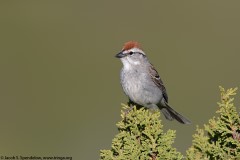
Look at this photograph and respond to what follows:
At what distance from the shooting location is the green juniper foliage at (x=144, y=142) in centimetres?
363

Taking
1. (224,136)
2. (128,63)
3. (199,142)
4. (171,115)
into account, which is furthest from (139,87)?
(224,136)

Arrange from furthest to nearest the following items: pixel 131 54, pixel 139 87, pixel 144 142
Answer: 1. pixel 139 87
2. pixel 131 54
3. pixel 144 142

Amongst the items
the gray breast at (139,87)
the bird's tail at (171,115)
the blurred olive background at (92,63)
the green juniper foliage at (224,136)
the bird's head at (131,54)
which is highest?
the blurred olive background at (92,63)

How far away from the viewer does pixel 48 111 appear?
13406mm

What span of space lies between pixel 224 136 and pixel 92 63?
13.4 metres

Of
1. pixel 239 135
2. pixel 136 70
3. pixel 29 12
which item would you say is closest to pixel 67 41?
pixel 29 12

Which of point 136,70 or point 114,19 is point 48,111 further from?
point 114,19

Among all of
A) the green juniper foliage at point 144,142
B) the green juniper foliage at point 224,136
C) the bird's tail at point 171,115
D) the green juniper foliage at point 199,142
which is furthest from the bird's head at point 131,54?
the green juniper foliage at point 224,136

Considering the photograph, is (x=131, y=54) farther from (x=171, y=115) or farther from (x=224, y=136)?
(x=224, y=136)

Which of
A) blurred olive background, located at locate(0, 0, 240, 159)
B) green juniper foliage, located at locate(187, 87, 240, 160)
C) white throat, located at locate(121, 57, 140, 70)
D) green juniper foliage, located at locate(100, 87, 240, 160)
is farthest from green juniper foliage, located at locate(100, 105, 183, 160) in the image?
blurred olive background, located at locate(0, 0, 240, 159)

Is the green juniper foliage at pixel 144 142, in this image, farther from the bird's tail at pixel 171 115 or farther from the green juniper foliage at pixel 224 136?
the bird's tail at pixel 171 115

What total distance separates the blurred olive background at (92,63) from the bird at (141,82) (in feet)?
7.96

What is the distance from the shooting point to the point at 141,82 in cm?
705

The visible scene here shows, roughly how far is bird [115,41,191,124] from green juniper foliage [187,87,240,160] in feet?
9.77
